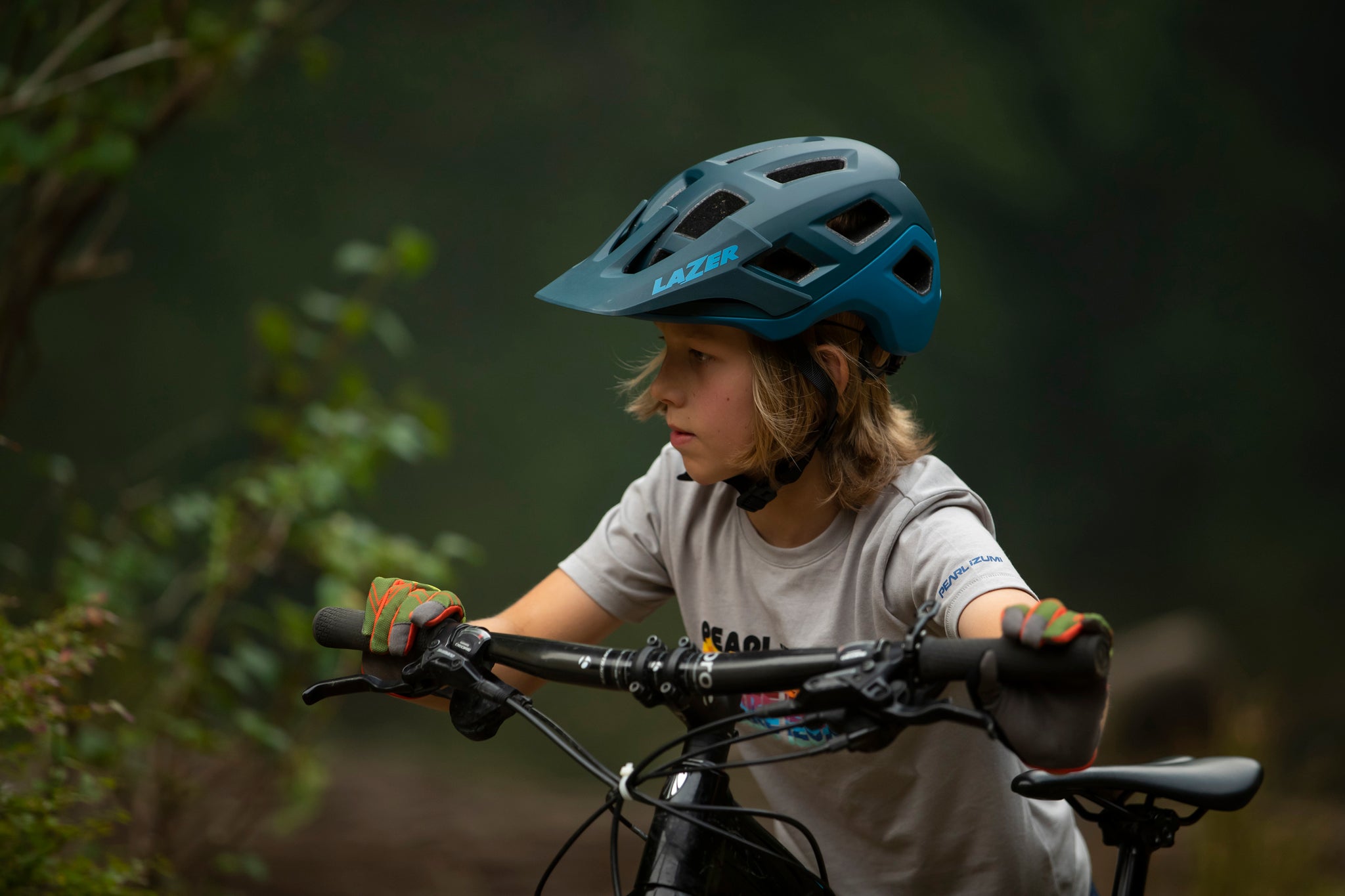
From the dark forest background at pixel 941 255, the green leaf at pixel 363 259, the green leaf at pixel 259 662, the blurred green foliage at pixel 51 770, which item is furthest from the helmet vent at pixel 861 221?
the dark forest background at pixel 941 255

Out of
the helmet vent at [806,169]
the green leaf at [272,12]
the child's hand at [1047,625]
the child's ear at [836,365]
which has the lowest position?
the child's hand at [1047,625]

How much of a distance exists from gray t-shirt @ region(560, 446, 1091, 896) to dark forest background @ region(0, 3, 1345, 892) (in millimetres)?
3873

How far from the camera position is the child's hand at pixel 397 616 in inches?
61.0

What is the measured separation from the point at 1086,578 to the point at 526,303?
342 centimetres

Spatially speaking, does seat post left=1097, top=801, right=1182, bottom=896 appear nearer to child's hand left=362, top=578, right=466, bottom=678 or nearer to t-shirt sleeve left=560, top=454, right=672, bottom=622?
t-shirt sleeve left=560, top=454, right=672, bottom=622

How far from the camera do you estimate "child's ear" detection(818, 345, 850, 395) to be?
1.81 m

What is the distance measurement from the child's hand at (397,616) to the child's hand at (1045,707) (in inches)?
29.3

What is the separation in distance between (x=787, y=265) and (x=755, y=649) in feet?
2.22

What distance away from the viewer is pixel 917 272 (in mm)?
1910

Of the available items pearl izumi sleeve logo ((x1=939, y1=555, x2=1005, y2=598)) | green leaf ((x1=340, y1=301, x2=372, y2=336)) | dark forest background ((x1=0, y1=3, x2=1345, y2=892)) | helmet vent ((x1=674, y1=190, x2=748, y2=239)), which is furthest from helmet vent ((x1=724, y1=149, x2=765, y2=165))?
dark forest background ((x1=0, y1=3, x2=1345, y2=892))

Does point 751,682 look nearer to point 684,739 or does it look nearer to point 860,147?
point 684,739

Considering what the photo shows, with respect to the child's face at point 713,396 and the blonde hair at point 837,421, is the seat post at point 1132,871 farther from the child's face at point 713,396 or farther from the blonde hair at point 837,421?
the child's face at point 713,396

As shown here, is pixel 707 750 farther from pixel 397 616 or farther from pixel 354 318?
pixel 354 318

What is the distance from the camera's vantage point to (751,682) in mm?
1274
